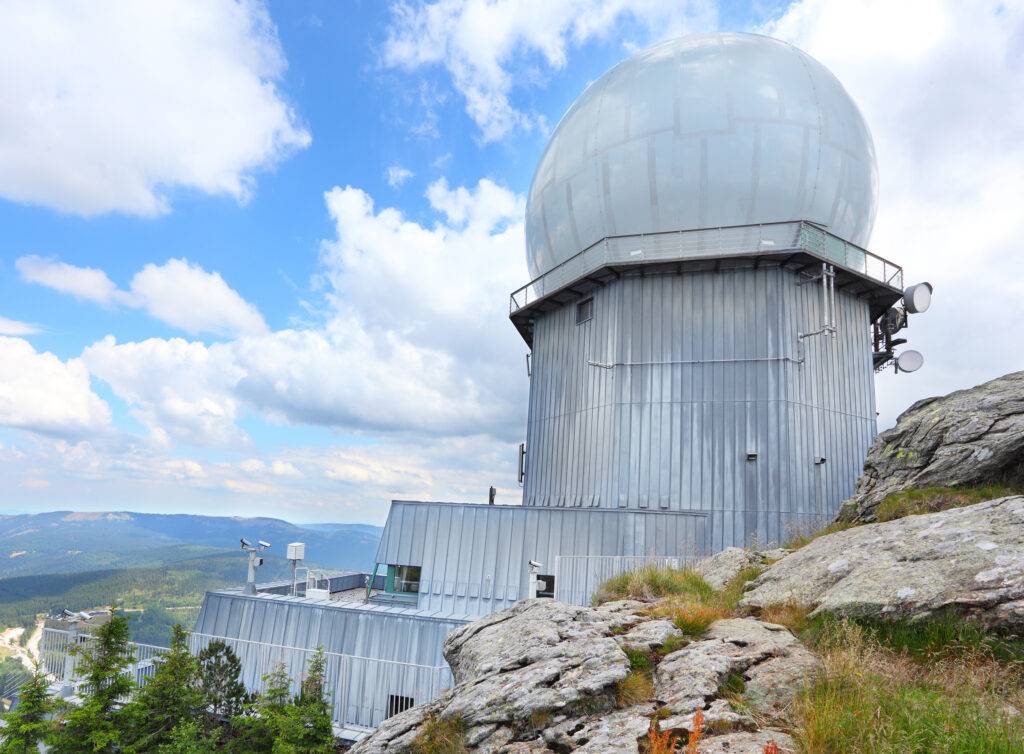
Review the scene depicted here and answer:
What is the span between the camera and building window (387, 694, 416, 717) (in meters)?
11.1

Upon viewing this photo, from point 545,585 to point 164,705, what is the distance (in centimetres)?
732

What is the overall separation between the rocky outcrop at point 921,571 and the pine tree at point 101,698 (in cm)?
1038

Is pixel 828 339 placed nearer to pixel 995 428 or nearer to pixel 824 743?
pixel 995 428

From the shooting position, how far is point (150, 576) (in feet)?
464

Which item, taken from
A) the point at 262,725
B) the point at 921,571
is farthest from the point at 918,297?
the point at 262,725

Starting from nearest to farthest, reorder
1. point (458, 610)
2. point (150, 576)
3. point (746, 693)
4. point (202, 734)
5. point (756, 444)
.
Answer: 1. point (746, 693)
2. point (202, 734)
3. point (458, 610)
4. point (756, 444)
5. point (150, 576)

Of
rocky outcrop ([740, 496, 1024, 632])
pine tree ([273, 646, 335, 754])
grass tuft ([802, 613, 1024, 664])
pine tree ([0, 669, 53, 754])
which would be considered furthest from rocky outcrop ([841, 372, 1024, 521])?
pine tree ([0, 669, 53, 754])

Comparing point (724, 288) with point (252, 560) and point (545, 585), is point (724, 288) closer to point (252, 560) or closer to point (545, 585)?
point (545, 585)

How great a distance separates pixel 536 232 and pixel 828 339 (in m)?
8.94

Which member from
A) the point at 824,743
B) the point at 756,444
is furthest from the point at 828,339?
the point at 824,743

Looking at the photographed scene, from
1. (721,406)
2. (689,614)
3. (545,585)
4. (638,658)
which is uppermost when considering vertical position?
(721,406)

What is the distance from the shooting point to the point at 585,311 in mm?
17797

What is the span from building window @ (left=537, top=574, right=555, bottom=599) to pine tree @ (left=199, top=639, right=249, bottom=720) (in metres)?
5.87

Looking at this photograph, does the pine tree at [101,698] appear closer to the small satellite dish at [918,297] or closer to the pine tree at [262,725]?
the pine tree at [262,725]
